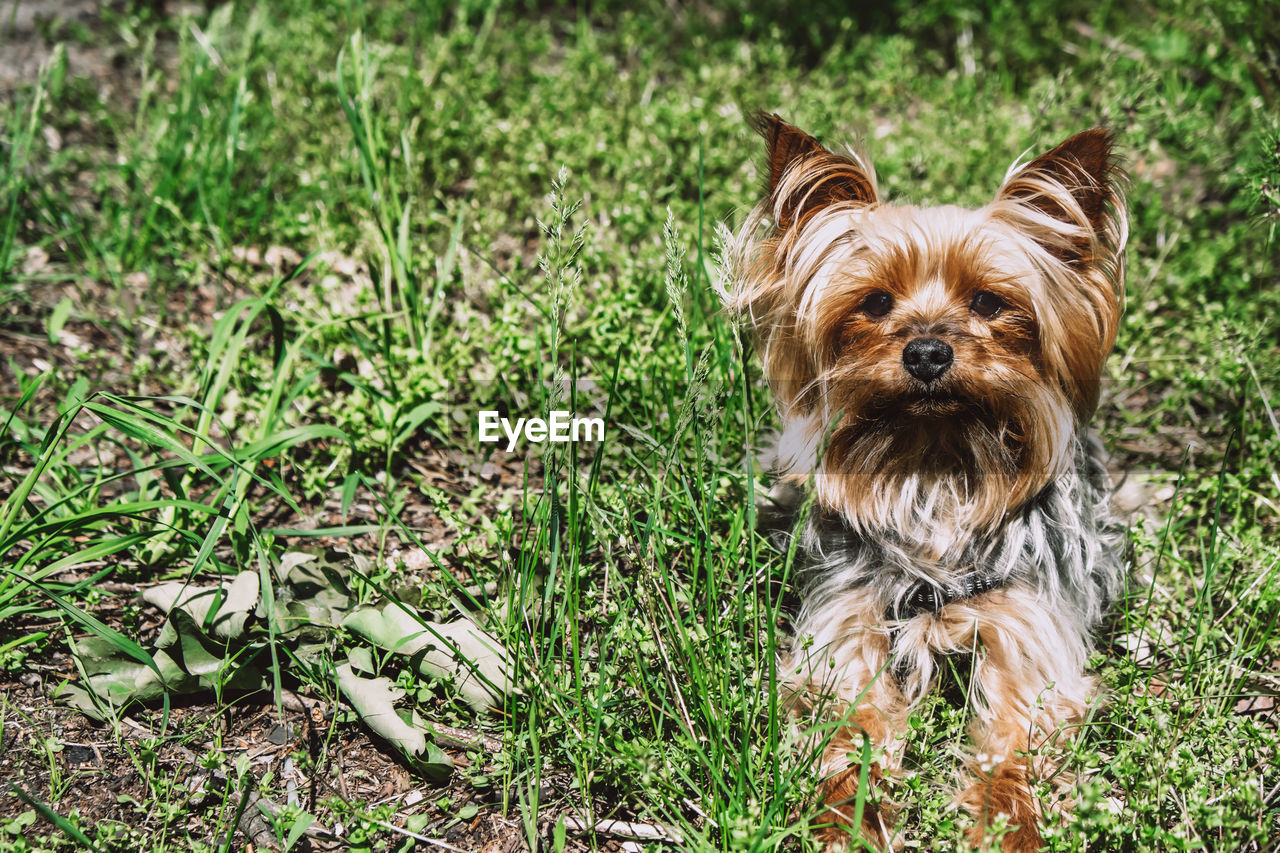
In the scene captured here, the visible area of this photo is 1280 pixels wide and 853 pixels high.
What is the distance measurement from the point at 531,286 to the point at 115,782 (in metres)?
2.80

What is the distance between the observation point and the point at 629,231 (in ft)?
16.4

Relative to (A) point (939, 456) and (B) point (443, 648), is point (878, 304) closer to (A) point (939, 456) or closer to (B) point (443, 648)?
(A) point (939, 456)

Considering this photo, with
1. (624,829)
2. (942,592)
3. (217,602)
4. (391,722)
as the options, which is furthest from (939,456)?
(217,602)

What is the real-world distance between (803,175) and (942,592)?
1.35m

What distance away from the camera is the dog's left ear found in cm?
284

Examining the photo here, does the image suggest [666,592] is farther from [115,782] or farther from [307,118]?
[307,118]

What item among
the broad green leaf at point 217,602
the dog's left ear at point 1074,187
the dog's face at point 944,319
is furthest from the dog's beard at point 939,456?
the broad green leaf at point 217,602

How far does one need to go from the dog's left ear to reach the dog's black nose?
1.88 feet

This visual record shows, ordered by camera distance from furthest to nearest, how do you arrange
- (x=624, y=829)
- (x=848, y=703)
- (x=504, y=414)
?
(x=504, y=414) < (x=848, y=703) < (x=624, y=829)

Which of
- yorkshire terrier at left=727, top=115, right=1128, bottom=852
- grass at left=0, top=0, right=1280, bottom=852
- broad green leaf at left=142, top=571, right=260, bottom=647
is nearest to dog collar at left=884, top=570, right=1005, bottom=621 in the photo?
yorkshire terrier at left=727, top=115, right=1128, bottom=852

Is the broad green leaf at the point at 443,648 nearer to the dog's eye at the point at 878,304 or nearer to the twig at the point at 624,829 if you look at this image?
the twig at the point at 624,829

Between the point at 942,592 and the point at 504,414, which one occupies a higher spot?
the point at 942,592

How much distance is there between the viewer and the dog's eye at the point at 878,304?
122 inches

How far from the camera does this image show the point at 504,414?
4312 millimetres
